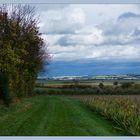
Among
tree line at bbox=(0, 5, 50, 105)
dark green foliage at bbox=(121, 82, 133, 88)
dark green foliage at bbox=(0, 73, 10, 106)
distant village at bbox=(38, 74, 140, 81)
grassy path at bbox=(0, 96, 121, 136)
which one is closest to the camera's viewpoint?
grassy path at bbox=(0, 96, 121, 136)

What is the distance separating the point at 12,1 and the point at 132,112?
5.15 meters

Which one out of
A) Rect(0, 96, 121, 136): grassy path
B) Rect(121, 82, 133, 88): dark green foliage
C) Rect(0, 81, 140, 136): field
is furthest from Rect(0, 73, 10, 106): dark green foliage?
Rect(121, 82, 133, 88): dark green foliage

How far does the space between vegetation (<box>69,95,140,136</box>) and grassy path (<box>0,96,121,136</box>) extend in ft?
0.96

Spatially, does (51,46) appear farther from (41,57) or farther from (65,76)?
(41,57)

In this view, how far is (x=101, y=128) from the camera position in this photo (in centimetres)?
1591

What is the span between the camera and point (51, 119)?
17.6 meters

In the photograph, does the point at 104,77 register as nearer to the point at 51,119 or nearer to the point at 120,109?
the point at 120,109

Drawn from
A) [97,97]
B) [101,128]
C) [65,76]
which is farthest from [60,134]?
[97,97]

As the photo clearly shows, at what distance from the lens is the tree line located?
20.4 m

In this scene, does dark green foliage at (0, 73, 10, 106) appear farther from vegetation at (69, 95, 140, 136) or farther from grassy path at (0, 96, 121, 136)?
vegetation at (69, 95, 140, 136)

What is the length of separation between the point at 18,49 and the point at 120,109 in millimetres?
A: 5711

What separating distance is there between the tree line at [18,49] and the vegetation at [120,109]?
8.37 ft

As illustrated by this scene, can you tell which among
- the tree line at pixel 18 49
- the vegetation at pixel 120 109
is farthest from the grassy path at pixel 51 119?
the tree line at pixel 18 49

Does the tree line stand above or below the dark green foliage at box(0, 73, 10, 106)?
above
